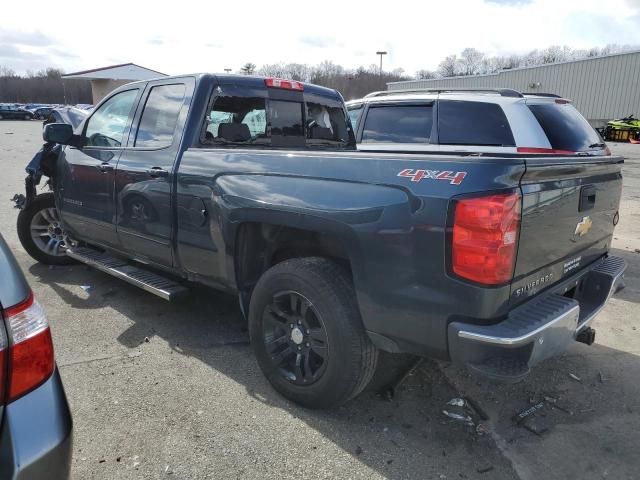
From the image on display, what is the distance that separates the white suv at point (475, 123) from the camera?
556cm

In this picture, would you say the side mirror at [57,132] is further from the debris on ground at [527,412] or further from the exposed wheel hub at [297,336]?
the debris on ground at [527,412]

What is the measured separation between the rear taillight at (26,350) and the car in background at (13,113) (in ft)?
203

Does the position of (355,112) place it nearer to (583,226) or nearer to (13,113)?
(583,226)

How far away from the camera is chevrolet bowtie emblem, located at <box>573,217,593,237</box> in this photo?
280 centimetres

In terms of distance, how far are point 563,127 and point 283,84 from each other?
3.47 m

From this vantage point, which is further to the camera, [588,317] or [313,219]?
[588,317]

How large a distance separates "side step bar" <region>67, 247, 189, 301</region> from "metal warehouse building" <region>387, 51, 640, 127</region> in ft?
116

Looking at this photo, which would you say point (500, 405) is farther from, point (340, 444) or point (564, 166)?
point (564, 166)

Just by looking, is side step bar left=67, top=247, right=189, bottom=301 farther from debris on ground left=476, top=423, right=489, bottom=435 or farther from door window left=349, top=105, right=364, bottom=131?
door window left=349, top=105, right=364, bottom=131

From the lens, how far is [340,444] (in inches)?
107

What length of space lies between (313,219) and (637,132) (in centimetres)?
3249

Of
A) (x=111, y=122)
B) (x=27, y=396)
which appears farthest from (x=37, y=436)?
(x=111, y=122)

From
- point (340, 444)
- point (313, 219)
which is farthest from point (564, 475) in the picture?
point (313, 219)

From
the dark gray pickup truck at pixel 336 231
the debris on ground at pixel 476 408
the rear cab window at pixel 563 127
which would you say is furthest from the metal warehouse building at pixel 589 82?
the debris on ground at pixel 476 408
